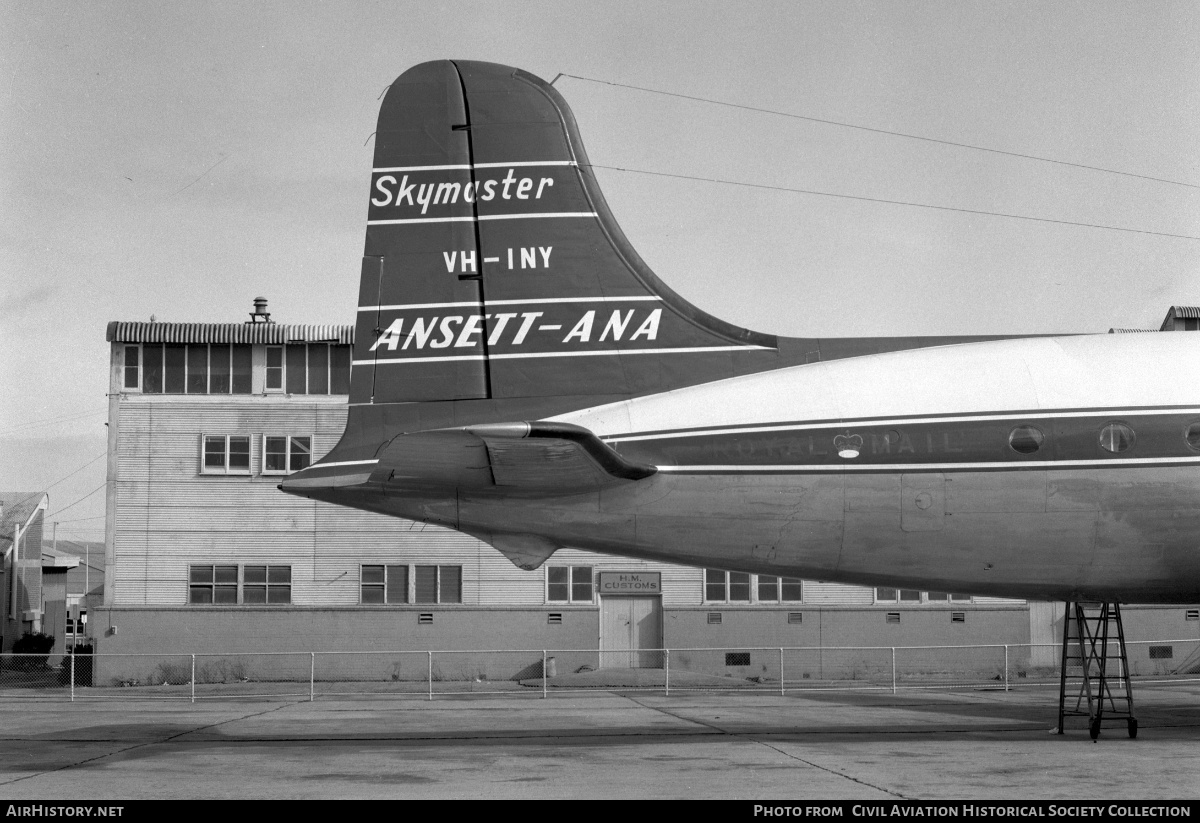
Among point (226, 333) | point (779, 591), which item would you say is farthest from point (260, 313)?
point (779, 591)

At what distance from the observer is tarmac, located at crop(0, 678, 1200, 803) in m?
13.6

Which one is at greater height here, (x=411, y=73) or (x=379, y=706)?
(x=411, y=73)

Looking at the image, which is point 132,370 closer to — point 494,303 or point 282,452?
point 282,452

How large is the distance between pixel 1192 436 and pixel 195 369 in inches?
1355

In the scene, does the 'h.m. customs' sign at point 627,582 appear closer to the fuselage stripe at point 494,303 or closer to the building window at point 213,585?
the building window at point 213,585

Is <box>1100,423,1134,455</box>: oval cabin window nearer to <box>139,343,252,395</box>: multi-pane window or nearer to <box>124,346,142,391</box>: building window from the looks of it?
<box>139,343,252,395</box>: multi-pane window

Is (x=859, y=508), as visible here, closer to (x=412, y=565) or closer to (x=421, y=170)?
(x=421, y=170)

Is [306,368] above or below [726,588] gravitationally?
above

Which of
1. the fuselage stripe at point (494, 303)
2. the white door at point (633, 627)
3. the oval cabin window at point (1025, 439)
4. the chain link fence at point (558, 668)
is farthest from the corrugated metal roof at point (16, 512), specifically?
the oval cabin window at point (1025, 439)

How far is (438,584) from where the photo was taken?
138 ft

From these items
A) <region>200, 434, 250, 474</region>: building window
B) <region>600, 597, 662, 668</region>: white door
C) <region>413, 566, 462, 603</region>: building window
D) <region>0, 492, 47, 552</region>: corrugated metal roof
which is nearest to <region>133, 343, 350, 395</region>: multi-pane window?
<region>200, 434, 250, 474</region>: building window

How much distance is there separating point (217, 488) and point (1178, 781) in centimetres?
3442

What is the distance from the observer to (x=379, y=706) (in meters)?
28.5
